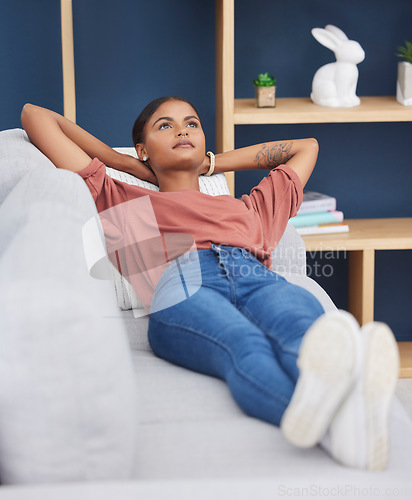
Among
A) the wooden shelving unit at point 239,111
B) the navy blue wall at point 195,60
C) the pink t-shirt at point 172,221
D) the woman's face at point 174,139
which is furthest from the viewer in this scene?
the navy blue wall at point 195,60

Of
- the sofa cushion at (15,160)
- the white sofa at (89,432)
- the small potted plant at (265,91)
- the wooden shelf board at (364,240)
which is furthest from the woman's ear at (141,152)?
the white sofa at (89,432)

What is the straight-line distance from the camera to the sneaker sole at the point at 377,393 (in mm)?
785

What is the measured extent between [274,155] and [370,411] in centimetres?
113

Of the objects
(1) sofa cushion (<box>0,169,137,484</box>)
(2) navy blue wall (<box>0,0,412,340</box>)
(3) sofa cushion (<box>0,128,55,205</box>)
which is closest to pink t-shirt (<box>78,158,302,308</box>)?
(3) sofa cushion (<box>0,128,55,205</box>)

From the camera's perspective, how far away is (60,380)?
2.39ft

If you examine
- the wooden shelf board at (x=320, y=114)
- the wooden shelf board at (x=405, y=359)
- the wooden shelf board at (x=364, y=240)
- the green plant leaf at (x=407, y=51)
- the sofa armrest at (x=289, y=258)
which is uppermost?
the green plant leaf at (x=407, y=51)

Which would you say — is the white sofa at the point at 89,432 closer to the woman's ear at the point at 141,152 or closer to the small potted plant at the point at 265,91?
the woman's ear at the point at 141,152

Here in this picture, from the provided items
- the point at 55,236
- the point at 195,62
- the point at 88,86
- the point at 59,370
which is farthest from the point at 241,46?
the point at 59,370

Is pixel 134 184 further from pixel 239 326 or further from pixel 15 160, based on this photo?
pixel 239 326

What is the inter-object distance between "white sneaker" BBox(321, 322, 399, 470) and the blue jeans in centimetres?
12

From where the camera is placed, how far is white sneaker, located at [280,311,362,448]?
0.78 m

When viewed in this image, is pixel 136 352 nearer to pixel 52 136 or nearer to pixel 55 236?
pixel 55 236

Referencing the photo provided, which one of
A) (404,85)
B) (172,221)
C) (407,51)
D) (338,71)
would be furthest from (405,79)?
(172,221)

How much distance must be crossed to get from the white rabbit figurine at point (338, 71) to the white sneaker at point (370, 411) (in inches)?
57.6
